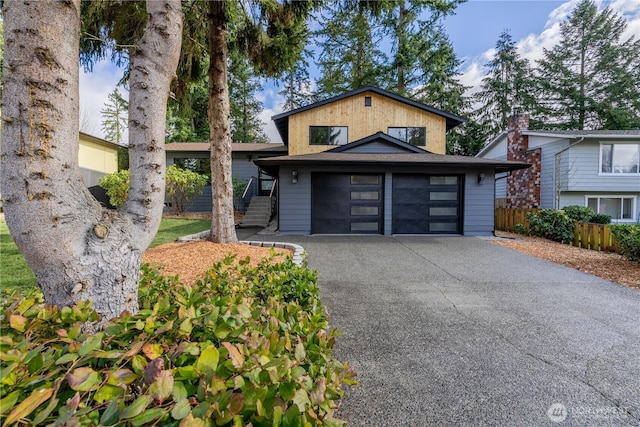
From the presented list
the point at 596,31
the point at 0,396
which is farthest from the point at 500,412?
the point at 596,31

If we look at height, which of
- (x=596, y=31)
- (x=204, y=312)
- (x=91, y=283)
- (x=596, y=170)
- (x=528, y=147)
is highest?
(x=596, y=31)

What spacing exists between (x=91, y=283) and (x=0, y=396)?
92 centimetres

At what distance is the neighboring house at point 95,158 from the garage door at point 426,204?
1673cm

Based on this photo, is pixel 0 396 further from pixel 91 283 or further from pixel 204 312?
pixel 91 283

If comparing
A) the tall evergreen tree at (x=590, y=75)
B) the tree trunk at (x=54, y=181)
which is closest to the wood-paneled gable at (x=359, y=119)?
the tree trunk at (x=54, y=181)

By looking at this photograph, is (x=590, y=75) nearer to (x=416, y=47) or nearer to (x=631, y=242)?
(x=416, y=47)

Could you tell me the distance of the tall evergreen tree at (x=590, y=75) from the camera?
22.7m

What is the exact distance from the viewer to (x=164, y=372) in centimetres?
88

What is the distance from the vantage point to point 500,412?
2041mm

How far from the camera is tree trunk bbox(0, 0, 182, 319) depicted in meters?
1.45

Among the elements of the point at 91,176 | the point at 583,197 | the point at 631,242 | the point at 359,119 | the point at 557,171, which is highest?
the point at 359,119

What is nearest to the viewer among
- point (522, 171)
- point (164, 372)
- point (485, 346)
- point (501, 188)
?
point (164, 372)

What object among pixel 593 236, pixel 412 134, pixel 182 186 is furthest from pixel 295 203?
pixel 593 236

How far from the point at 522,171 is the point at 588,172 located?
8.83 feet
